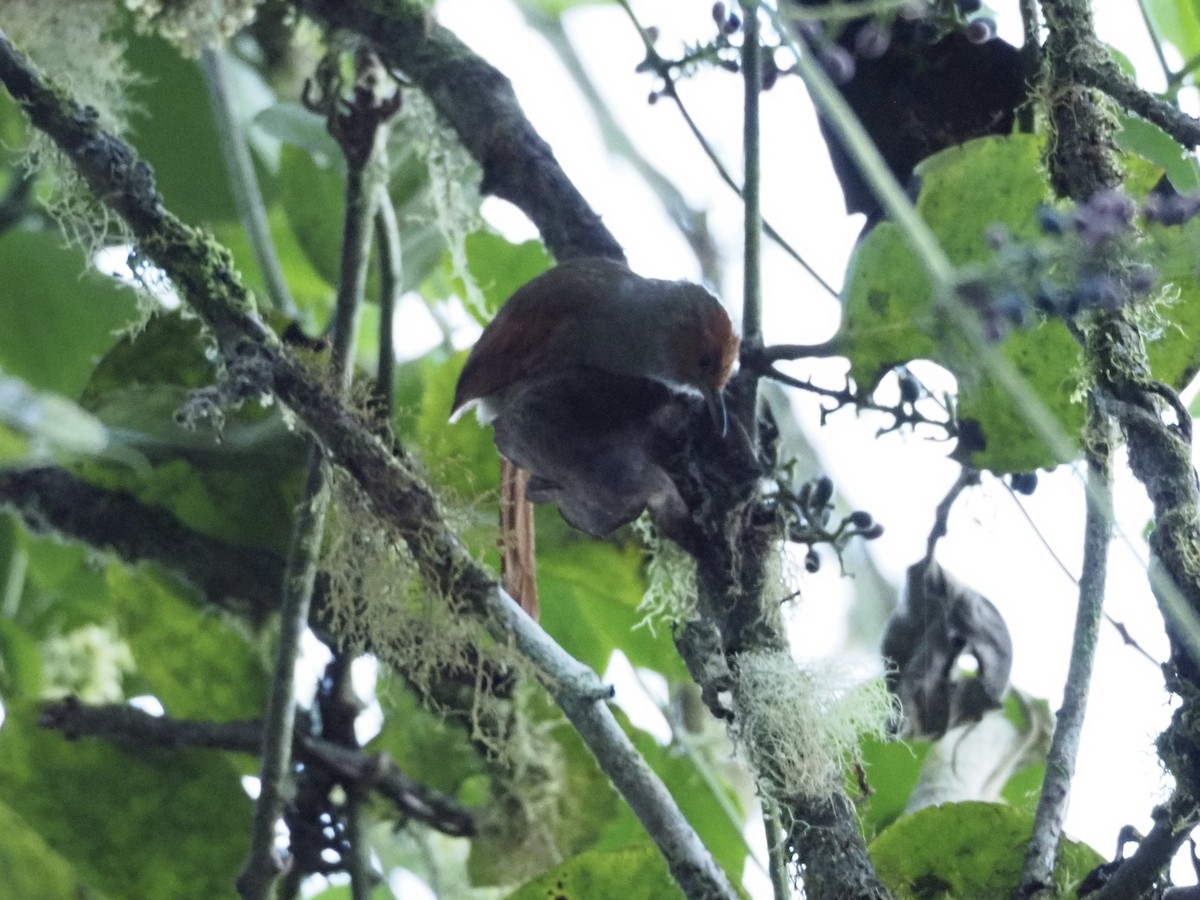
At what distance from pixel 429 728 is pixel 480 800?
0.35ft

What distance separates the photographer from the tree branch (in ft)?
3.14

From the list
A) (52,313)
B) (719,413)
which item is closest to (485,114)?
(719,413)

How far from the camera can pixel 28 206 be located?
46.9 inches

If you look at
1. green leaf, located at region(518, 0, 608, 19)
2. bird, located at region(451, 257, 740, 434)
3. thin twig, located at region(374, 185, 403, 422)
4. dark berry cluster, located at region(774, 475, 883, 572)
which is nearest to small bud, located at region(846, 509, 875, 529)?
dark berry cluster, located at region(774, 475, 883, 572)

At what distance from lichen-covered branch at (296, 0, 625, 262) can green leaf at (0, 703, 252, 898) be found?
0.47 metres

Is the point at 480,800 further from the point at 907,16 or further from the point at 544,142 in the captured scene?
the point at 907,16

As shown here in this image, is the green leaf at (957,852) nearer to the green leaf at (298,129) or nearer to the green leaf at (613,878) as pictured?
the green leaf at (613,878)

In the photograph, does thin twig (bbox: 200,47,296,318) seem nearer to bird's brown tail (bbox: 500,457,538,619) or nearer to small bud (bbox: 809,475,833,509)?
bird's brown tail (bbox: 500,457,538,619)

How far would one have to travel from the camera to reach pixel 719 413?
0.72 m

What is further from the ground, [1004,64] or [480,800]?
[1004,64]

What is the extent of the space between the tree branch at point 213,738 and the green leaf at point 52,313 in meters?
0.33

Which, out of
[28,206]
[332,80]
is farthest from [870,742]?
[28,206]

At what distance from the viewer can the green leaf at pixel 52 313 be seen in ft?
3.84

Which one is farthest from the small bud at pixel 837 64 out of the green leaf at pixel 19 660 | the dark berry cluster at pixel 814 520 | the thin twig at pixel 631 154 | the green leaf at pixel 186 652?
the green leaf at pixel 19 660
